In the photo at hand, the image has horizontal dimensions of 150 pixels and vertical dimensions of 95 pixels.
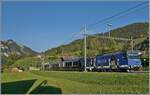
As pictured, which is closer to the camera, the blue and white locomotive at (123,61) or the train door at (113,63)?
the blue and white locomotive at (123,61)

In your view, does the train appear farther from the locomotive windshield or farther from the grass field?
the grass field

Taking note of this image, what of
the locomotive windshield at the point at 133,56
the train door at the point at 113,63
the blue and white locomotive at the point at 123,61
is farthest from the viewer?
the train door at the point at 113,63

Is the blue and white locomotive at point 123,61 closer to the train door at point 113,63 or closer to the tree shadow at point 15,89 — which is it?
the train door at point 113,63

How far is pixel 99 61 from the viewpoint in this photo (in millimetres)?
56438

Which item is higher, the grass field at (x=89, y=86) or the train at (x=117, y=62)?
the train at (x=117, y=62)

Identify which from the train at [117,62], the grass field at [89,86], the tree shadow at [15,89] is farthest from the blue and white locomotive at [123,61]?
the tree shadow at [15,89]

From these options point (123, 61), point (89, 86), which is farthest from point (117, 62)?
point (89, 86)

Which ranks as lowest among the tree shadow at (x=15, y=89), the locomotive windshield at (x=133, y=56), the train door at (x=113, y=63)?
the tree shadow at (x=15, y=89)

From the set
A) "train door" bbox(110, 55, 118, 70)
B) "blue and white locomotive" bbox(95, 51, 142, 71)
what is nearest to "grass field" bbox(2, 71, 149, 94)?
"blue and white locomotive" bbox(95, 51, 142, 71)

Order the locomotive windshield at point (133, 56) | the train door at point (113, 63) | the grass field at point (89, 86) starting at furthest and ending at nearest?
the train door at point (113, 63), the locomotive windshield at point (133, 56), the grass field at point (89, 86)

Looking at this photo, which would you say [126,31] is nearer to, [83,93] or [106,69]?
[106,69]

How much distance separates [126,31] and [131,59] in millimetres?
97587

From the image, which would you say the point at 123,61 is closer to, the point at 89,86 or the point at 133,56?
the point at 133,56

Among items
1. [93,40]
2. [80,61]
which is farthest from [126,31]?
[80,61]
